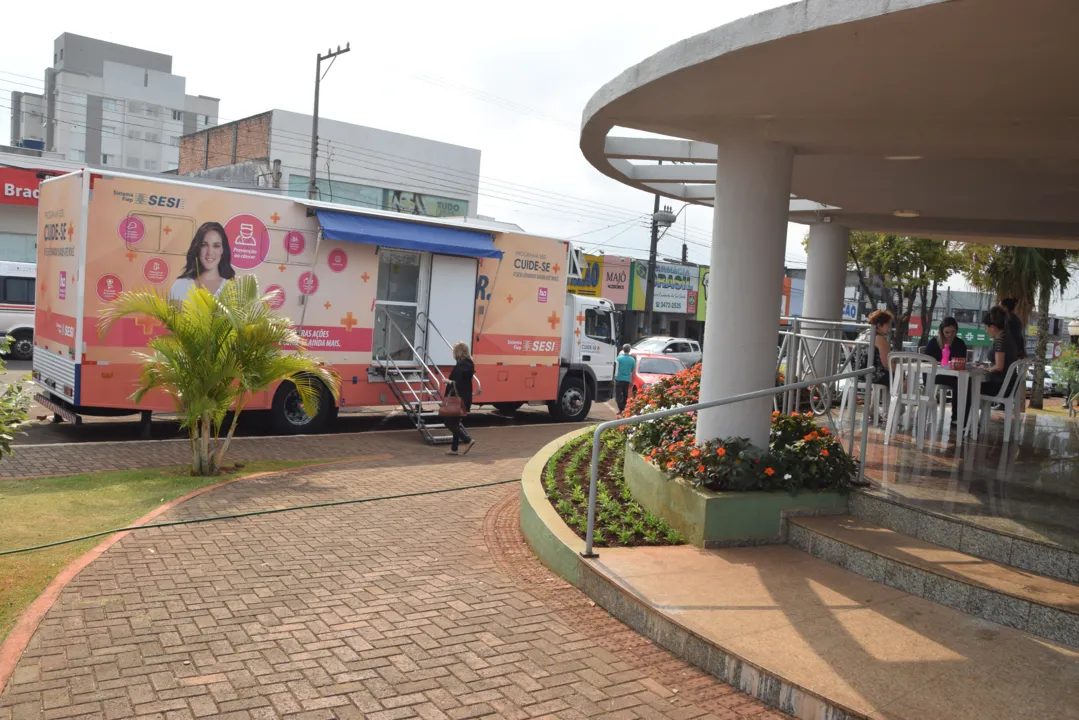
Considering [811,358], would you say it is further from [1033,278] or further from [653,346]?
[653,346]

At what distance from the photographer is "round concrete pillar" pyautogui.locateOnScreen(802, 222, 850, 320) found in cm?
1321

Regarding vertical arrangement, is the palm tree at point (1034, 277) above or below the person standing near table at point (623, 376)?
above

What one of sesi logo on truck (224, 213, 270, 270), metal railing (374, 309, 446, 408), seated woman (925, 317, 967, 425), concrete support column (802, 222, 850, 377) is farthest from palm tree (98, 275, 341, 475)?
concrete support column (802, 222, 850, 377)

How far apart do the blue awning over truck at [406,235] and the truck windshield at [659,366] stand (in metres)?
6.54

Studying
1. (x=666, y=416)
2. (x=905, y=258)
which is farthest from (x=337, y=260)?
(x=905, y=258)

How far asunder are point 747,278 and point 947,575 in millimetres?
2673

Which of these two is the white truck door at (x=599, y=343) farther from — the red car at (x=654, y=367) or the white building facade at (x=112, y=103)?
the white building facade at (x=112, y=103)

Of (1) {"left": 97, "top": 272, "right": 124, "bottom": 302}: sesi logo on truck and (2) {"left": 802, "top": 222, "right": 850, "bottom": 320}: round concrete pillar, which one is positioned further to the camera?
(2) {"left": 802, "top": 222, "right": 850, "bottom": 320}: round concrete pillar

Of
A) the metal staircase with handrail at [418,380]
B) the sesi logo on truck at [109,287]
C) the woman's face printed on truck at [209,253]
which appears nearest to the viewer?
the sesi logo on truck at [109,287]

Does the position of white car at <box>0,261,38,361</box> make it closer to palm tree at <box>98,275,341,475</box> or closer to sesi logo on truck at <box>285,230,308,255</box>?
sesi logo on truck at <box>285,230,308,255</box>

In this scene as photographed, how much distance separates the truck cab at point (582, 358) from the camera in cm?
1723

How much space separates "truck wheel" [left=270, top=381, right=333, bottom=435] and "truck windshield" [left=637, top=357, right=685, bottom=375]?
8.67 metres

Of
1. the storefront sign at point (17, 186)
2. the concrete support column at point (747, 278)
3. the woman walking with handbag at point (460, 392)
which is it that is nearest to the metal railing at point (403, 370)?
the woman walking with handbag at point (460, 392)

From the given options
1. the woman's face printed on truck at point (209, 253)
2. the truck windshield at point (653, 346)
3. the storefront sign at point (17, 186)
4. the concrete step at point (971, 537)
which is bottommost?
the concrete step at point (971, 537)
